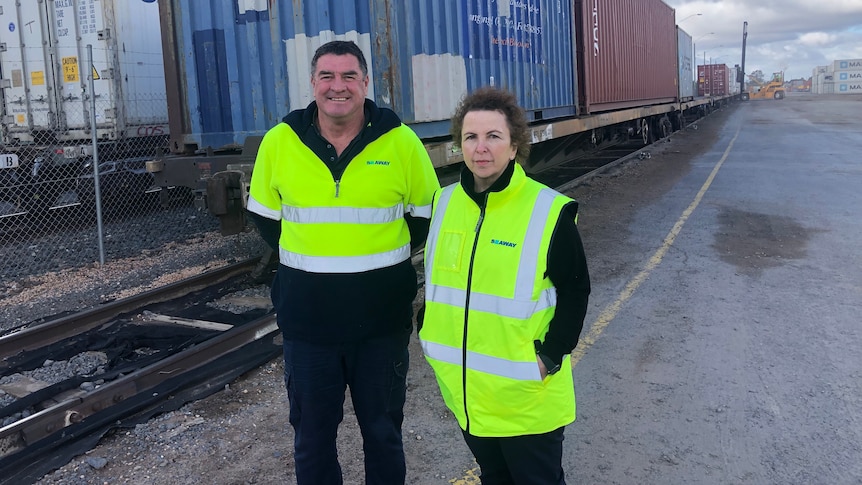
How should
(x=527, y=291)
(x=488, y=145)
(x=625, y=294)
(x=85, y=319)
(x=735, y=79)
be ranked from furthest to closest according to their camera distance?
(x=735, y=79)
(x=625, y=294)
(x=85, y=319)
(x=488, y=145)
(x=527, y=291)

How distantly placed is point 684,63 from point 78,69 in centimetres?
2184

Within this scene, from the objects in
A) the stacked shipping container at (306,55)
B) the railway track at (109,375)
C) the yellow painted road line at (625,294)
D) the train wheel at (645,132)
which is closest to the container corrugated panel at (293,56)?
the stacked shipping container at (306,55)

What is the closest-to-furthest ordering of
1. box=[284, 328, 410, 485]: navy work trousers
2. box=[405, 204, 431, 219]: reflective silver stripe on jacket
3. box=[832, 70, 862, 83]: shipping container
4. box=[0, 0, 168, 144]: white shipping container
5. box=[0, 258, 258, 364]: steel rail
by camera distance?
box=[284, 328, 410, 485]: navy work trousers → box=[405, 204, 431, 219]: reflective silver stripe on jacket → box=[0, 258, 258, 364]: steel rail → box=[0, 0, 168, 144]: white shipping container → box=[832, 70, 862, 83]: shipping container

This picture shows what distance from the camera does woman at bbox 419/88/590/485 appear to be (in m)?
1.93

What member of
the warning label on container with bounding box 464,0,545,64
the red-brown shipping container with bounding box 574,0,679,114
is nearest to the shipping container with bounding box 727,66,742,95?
the red-brown shipping container with bounding box 574,0,679,114

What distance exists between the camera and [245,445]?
3361 mm

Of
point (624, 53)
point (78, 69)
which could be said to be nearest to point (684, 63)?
point (624, 53)

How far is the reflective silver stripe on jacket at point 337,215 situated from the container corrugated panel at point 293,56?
13.1ft

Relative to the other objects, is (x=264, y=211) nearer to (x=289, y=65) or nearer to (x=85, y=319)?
(x=85, y=319)

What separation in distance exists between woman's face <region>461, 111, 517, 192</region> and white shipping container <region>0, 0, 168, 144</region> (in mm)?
9797

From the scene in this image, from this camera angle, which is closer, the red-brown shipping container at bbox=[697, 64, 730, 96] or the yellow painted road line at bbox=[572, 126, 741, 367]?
the yellow painted road line at bbox=[572, 126, 741, 367]

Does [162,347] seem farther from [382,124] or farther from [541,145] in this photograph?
[541,145]

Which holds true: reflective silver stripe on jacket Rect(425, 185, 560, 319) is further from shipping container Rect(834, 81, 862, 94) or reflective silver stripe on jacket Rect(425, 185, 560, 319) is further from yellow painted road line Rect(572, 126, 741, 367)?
shipping container Rect(834, 81, 862, 94)

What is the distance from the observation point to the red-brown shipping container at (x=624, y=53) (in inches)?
459
